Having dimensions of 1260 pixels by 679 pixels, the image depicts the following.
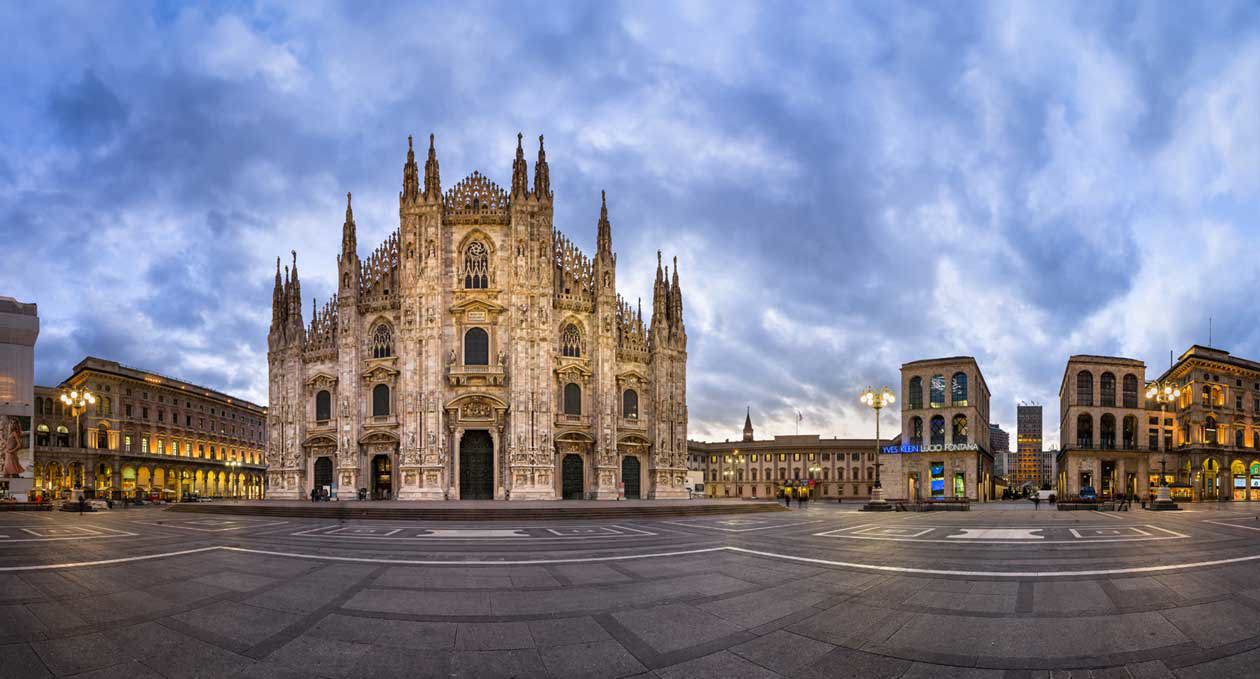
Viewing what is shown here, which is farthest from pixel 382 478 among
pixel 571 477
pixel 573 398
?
pixel 573 398

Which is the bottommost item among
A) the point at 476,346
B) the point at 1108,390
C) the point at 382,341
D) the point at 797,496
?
the point at 797,496

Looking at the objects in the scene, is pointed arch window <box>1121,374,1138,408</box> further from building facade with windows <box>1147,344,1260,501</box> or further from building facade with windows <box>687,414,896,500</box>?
building facade with windows <box>687,414,896,500</box>

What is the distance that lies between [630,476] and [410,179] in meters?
28.9

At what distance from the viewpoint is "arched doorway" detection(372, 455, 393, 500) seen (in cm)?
5338

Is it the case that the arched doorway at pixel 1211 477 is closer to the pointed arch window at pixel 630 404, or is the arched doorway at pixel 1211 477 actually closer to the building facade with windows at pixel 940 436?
the building facade with windows at pixel 940 436

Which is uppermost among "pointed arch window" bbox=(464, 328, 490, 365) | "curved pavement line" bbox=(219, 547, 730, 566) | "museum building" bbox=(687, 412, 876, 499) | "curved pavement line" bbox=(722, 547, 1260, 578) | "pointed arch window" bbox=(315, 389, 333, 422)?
"pointed arch window" bbox=(464, 328, 490, 365)

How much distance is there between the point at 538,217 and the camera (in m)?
54.0

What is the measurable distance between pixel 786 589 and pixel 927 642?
3.65 m

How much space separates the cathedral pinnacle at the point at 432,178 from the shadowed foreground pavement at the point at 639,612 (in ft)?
130

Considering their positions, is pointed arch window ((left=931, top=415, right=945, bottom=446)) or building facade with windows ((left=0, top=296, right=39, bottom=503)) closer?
building facade with windows ((left=0, top=296, right=39, bottom=503))

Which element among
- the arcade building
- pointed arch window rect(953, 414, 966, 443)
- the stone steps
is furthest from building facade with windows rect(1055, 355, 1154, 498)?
the stone steps

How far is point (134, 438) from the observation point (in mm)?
88250

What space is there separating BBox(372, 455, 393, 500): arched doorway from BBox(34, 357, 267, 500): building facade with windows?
34496 millimetres

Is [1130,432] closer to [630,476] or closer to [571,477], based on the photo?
[630,476]
